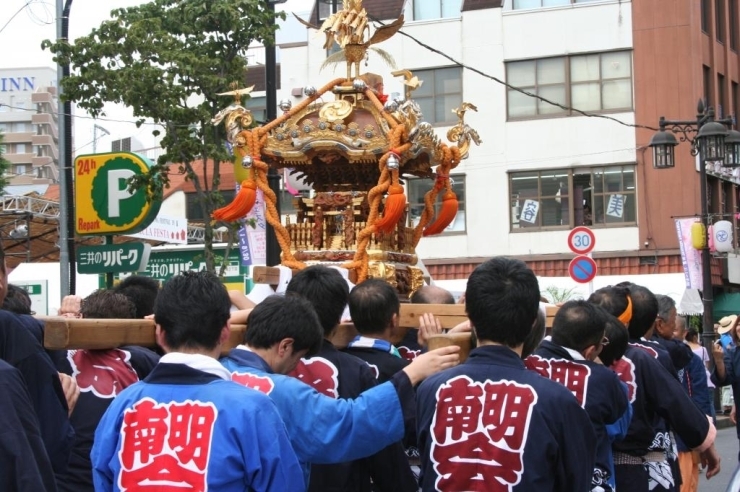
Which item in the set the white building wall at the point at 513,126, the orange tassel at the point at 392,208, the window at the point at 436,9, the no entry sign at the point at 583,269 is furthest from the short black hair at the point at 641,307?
the window at the point at 436,9

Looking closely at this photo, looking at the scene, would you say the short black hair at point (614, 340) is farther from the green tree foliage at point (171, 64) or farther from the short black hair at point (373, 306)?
the green tree foliage at point (171, 64)

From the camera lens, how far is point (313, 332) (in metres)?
3.91

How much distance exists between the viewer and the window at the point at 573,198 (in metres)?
28.5

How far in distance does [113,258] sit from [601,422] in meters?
7.92

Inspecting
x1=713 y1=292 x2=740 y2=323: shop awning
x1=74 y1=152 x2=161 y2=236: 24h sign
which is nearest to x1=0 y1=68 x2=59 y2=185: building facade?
x1=713 y1=292 x2=740 y2=323: shop awning

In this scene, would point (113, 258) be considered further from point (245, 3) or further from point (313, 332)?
point (313, 332)

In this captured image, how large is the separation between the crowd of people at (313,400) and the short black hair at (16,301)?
0.49m

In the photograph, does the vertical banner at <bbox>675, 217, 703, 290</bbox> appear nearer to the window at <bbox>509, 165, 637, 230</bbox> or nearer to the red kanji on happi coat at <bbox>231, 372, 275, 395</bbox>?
the window at <bbox>509, 165, 637, 230</bbox>

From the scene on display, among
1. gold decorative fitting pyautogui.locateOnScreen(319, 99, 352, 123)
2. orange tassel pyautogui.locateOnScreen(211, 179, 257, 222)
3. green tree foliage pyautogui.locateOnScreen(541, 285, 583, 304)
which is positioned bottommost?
green tree foliage pyautogui.locateOnScreen(541, 285, 583, 304)

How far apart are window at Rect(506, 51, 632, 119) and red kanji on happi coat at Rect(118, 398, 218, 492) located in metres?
26.3

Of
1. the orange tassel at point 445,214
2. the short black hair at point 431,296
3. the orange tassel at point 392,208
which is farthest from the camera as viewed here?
the orange tassel at point 445,214

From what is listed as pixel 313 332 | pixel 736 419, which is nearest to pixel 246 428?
pixel 313 332

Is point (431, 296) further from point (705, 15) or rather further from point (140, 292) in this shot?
point (705, 15)

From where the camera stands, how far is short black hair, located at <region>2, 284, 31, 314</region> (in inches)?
199
